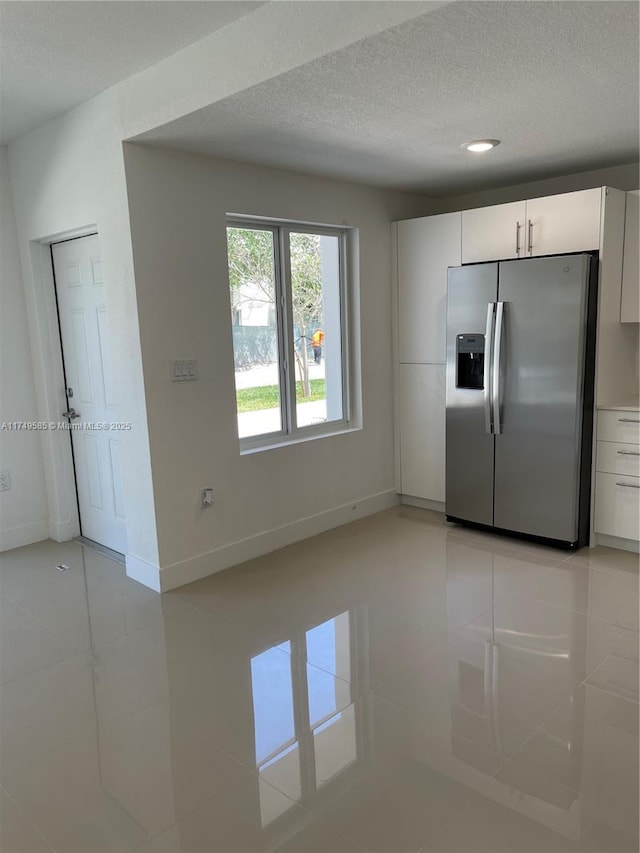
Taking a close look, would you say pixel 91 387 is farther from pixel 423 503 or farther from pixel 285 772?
pixel 285 772

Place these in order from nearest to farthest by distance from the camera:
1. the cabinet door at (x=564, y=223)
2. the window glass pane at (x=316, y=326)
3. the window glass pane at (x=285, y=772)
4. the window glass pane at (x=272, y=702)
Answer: the window glass pane at (x=285, y=772) → the window glass pane at (x=272, y=702) → the cabinet door at (x=564, y=223) → the window glass pane at (x=316, y=326)

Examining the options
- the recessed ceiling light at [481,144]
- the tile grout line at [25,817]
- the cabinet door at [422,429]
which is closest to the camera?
the tile grout line at [25,817]

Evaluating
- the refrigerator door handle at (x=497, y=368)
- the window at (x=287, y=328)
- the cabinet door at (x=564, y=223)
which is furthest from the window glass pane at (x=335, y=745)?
the cabinet door at (x=564, y=223)

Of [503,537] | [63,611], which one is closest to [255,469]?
[63,611]

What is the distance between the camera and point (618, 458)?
3.76 metres

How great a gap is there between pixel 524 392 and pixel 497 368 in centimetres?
22

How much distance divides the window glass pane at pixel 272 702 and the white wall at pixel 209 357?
3.31ft

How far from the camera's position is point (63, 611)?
3307 millimetres

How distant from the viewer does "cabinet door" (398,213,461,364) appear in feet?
14.3

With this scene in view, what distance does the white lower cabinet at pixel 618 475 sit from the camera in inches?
146

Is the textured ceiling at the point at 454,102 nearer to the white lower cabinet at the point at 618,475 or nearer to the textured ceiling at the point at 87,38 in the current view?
the textured ceiling at the point at 87,38

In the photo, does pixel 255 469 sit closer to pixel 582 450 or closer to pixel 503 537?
pixel 503 537

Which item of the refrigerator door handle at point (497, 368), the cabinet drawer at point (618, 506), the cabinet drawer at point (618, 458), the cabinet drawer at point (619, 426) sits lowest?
the cabinet drawer at point (618, 506)

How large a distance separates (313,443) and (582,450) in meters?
1.71
